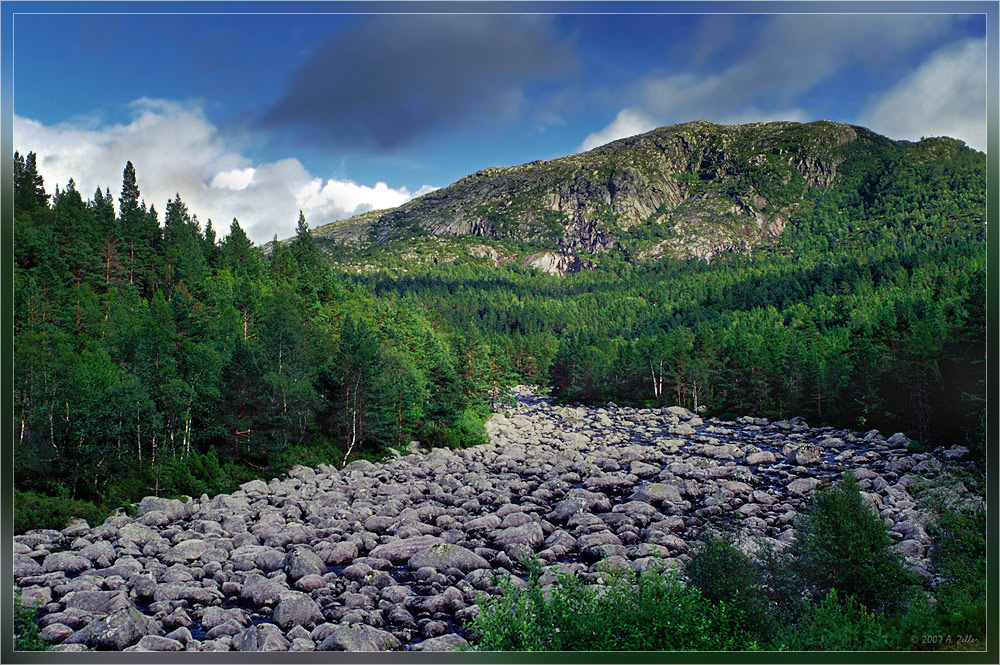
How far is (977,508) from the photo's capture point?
709 centimetres

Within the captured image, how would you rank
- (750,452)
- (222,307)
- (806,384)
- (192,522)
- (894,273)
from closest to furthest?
(192,522), (750,452), (222,307), (806,384), (894,273)

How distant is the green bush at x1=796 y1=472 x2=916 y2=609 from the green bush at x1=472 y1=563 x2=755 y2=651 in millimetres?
1853

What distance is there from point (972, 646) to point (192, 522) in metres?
14.0

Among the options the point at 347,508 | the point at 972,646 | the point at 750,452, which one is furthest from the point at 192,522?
the point at 750,452

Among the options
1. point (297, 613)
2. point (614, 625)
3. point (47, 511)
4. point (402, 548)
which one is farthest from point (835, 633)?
point (47, 511)

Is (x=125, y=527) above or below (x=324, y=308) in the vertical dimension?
below

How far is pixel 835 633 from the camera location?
5.29 m

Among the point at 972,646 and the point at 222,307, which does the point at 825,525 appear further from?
the point at 222,307

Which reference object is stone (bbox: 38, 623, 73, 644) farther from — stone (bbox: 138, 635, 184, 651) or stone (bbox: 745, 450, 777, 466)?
stone (bbox: 745, 450, 777, 466)

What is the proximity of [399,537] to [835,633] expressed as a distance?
8429mm

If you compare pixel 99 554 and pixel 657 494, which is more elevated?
pixel 99 554

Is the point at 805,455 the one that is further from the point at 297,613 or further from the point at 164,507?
the point at 164,507

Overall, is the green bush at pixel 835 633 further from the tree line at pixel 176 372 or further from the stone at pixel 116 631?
the tree line at pixel 176 372

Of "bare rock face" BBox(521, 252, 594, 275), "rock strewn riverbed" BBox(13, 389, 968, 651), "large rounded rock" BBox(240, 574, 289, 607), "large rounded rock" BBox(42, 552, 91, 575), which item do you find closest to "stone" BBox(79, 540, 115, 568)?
"rock strewn riverbed" BBox(13, 389, 968, 651)
